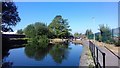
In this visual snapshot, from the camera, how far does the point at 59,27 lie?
301 feet

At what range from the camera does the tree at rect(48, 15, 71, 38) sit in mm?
91250

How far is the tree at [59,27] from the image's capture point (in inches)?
3593

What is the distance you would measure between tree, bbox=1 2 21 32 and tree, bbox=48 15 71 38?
4070 cm

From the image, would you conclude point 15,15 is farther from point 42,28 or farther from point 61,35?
point 61,35

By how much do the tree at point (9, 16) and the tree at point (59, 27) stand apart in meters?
40.7

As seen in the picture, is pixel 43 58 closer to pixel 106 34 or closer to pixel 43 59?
pixel 43 59

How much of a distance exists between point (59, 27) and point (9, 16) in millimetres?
44319

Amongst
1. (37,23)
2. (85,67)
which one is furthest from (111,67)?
(37,23)

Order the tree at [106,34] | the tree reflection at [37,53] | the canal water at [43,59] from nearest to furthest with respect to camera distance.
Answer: the canal water at [43,59], the tree reflection at [37,53], the tree at [106,34]

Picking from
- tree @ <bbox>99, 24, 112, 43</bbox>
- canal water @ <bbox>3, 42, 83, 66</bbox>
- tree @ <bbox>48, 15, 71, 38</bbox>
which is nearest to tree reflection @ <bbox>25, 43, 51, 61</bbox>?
canal water @ <bbox>3, 42, 83, 66</bbox>

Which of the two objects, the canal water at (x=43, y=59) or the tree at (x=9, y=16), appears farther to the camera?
the tree at (x=9, y=16)

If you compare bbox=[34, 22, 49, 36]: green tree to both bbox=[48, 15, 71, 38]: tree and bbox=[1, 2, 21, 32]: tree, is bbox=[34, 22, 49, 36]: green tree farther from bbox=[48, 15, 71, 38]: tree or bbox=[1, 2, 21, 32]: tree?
bbox=[1, 2, 21, 32]: tree

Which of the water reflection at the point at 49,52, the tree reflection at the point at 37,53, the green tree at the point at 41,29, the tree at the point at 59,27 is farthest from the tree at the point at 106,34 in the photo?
the tree at the point at 59,27

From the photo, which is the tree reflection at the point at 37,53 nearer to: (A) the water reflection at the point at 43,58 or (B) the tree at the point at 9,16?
(A) the water reflection at the point at 43,58
